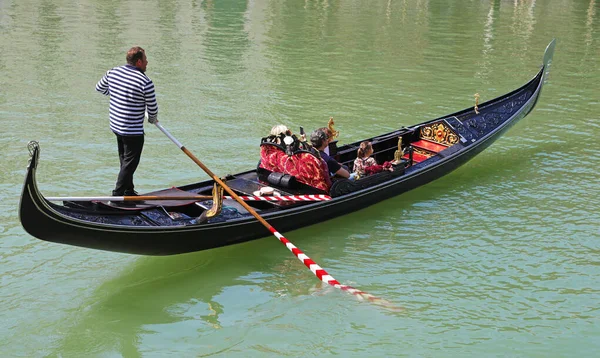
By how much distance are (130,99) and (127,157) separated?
421mm

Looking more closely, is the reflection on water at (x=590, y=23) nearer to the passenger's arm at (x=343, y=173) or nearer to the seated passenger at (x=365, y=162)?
the seated passenger at (x=365, y=162)

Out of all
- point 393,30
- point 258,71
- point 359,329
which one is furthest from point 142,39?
point 359,329

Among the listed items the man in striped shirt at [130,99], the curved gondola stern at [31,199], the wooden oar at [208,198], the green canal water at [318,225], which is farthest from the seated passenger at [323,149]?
the curved gondola stern at [31,199]

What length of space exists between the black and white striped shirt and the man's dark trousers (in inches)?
2.3

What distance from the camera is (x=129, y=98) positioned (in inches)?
187

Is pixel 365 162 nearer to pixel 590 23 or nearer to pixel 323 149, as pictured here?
pixel 323 149

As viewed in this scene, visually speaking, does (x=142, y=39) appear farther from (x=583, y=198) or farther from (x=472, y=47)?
(x=583, y=198)

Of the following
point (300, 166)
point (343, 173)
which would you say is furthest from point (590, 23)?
point (300, 166)

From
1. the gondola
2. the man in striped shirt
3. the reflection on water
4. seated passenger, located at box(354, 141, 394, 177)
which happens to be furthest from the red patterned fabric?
the reflection on water

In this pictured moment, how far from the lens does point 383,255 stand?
18.0 ft

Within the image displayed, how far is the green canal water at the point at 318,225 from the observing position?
4.41 metres

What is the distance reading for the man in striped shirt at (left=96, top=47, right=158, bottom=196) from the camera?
473 cm

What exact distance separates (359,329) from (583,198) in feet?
10.7

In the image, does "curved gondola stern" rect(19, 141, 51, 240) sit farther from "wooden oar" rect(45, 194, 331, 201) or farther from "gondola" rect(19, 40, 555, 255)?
"wooden oar" rect(45, 194, 331, 201)
